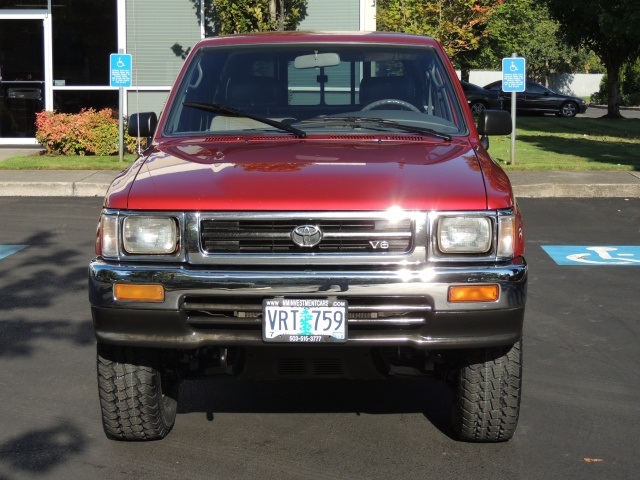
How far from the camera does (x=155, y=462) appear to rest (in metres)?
4.76

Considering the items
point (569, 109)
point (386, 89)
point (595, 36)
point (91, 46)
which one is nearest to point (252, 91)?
point (386, 89)

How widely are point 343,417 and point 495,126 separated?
5.93 feet

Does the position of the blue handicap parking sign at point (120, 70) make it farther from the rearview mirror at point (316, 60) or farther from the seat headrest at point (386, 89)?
the seat headrest at point (386, 89)

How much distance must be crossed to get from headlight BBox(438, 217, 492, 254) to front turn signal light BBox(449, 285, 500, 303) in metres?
0.16

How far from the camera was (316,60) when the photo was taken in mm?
6062

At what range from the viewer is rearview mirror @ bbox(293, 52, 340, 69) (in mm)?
6047

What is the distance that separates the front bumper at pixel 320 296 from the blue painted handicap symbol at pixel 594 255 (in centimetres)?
557

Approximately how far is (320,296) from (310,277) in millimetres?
86

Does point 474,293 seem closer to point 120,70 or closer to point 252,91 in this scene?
point 252,91

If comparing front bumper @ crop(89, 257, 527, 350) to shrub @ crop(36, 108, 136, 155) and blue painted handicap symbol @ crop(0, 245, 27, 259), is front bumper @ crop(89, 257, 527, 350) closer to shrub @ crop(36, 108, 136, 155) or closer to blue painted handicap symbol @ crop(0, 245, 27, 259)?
blue painted handicap symbol @ crop(0, 245, 27, 259)

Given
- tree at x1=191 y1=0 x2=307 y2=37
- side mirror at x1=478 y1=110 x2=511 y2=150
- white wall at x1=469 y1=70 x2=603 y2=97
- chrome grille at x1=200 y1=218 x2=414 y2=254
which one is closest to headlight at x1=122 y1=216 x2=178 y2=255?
chrome grille at x1=200 y1=218 x2=414 y2=254

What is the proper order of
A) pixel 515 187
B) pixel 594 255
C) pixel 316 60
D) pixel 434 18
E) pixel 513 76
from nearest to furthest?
pixel 316 60, pixel 594 255, pixel 515 187, pixel 513 76, pixel 434 18

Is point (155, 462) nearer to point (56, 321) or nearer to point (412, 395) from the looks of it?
point (412, 395)

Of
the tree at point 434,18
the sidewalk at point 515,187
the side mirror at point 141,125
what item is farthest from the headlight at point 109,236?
the tree at point 434,18
